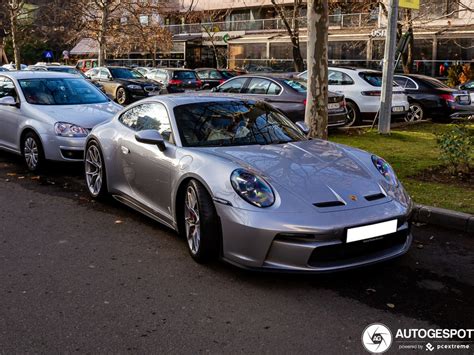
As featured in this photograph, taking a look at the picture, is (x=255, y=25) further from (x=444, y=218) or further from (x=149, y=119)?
(x=444, y=218)

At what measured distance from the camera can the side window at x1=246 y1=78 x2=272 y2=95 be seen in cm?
1195

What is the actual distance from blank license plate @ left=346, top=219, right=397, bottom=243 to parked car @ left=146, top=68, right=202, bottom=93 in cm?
2019

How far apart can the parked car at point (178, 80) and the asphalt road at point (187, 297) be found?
18963 mm

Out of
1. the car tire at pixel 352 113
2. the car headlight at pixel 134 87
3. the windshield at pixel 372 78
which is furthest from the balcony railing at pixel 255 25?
the car tire at pixel 352 113

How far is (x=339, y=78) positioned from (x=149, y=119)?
9175 millimetres

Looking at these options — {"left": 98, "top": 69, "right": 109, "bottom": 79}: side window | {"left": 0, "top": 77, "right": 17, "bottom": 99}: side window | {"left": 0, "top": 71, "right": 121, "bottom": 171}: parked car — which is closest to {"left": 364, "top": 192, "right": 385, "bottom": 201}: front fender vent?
{"left": 0, "top": 71, "right": 121, "bottom": 171}: parked car

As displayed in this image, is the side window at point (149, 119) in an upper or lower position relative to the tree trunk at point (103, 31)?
lower

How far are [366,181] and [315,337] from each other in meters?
1.62

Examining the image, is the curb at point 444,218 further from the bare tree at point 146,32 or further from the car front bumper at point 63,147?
the bare tree at point 146,32

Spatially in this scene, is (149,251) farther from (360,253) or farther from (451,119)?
(451,119)

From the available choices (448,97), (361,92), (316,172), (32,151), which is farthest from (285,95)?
(316,172)

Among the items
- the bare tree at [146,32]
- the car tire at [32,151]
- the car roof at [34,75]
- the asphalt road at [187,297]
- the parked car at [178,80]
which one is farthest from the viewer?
the bare tree at [146,32]

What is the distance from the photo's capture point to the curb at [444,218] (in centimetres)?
561

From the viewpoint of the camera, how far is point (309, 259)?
3998mm
